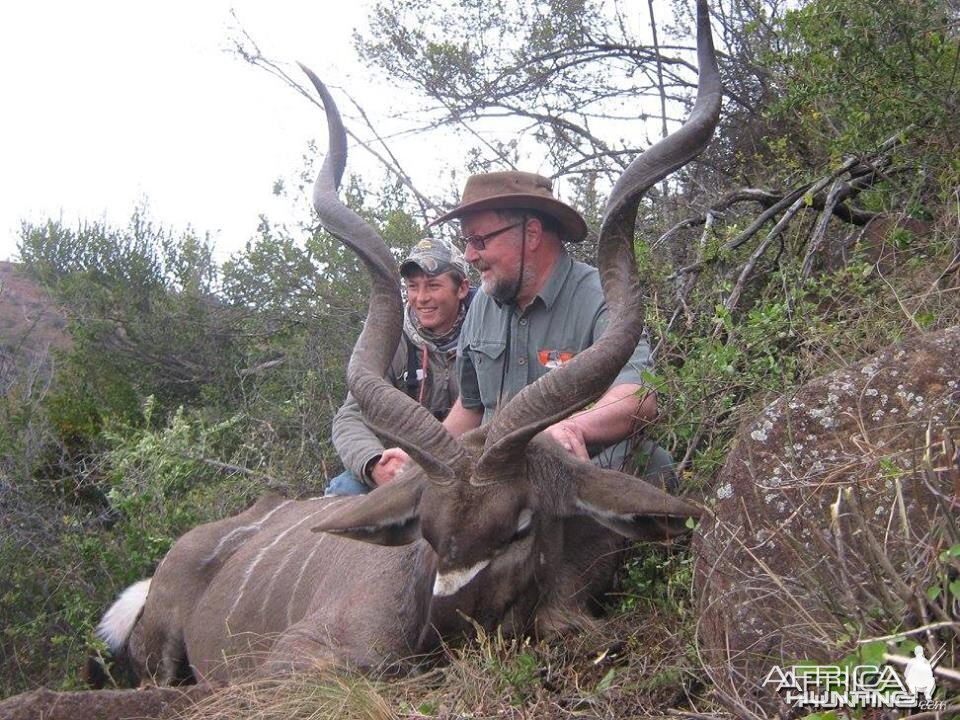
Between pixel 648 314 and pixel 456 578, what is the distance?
197 cm

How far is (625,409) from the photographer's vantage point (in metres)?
3.78

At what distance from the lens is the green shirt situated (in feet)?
14.3

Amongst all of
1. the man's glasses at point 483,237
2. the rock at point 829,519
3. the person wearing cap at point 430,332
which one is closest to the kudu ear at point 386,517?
the rock at point 829,519

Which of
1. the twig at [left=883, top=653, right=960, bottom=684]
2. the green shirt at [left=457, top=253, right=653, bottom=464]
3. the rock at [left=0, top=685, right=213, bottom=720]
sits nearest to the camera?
the twig at [left=883, top=653, right=960, bottom=684]

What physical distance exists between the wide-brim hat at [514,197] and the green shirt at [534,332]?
20 cm

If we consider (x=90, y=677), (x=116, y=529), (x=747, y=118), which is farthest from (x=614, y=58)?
(x=90, y=677)

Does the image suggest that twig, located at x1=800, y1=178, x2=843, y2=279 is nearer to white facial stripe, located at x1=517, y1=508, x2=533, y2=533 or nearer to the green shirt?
the green shirt

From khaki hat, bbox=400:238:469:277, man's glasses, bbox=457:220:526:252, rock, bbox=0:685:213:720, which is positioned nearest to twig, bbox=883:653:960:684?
rock, bbox=0:685:213:720

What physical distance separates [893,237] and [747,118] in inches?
116

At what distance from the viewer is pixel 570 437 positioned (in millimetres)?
3670

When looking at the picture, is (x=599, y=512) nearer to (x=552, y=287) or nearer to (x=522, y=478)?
(x=522, y=478)

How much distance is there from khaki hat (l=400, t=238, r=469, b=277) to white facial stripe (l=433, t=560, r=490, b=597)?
96.6 inches

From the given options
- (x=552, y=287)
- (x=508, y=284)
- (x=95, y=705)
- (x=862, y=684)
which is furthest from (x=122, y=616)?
(x=862, y=684)

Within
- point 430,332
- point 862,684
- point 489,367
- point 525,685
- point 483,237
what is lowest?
point 525,685
